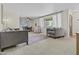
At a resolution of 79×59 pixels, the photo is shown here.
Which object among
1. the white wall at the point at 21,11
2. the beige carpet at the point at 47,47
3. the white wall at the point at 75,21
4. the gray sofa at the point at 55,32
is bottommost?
the beige carpet at the point at 47,47

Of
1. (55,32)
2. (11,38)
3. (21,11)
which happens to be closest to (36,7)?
(21,11)

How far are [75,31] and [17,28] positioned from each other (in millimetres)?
1670

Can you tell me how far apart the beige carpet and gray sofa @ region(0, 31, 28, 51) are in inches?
9.3

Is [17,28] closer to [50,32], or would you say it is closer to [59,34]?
[50,32]

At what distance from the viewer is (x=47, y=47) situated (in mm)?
3506

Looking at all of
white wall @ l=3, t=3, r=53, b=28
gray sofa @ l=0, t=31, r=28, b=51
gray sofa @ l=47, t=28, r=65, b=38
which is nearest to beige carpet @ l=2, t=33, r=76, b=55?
gray sofa @ l=47, t=28, r=65, b=38

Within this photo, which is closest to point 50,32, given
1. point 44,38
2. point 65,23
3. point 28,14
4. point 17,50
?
point 44,38

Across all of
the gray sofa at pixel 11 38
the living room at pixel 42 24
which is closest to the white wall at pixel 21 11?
the living room at pixel 42 24

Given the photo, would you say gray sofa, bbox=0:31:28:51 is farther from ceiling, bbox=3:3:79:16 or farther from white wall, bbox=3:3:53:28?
ceiling, bbox=3:3:79:16

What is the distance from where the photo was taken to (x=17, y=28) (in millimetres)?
3500

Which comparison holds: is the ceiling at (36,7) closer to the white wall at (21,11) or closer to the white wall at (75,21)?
the white wall at (21,11)

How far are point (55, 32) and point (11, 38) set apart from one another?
58.0 inches

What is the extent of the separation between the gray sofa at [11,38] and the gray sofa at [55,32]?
0.70 m

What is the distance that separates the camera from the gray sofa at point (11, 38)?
11.8ft
